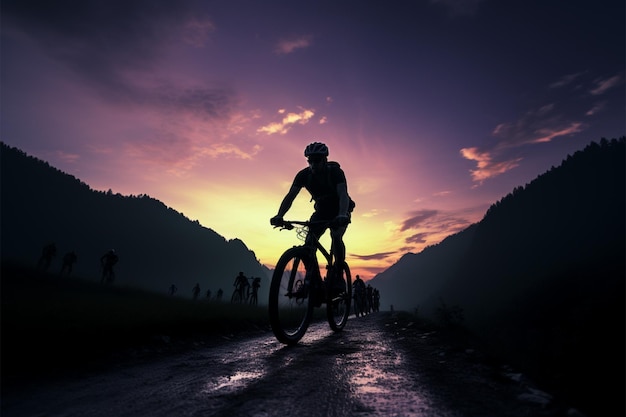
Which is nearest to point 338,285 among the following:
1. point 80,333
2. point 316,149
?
point 316,149

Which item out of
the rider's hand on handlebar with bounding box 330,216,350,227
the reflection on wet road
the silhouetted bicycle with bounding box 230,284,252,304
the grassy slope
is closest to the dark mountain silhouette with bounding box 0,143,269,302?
the silhouetted bicycle with bounding box 230,284,252,304

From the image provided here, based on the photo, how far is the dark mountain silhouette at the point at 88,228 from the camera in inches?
4505

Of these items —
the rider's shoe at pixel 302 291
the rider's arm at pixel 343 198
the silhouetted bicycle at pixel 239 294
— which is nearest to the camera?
the rider's shoe at pixel 302 291

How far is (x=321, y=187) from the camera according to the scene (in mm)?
5727

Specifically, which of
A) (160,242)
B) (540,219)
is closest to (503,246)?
(540,219)

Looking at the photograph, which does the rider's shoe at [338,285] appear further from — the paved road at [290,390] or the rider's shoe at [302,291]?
the paved road at [290,390]

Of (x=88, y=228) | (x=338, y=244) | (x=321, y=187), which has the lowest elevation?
(x=338, y=244)

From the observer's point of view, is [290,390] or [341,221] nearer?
[290,390]

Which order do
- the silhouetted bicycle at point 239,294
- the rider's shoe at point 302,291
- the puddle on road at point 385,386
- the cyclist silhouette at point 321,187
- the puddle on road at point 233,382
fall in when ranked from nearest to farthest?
the puddle on road at point 385,386 < the puddle on road at point 233,382 < the rider's shoe at point 302,291 < the cyclist silhouette at point 321,187 < the silhouetted bicycle at point 239,294

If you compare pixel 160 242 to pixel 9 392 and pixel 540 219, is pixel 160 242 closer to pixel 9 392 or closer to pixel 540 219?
pixel 9 392

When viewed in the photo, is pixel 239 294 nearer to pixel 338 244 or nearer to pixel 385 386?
pixel 338 244

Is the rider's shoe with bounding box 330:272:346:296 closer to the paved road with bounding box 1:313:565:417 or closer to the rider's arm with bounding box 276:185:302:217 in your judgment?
the rider's arm with bounding box 276:185:302:217

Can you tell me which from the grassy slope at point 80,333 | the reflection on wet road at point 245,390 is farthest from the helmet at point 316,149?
the grassy slope at point 80,333

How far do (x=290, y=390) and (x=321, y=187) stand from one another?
3836 mm
